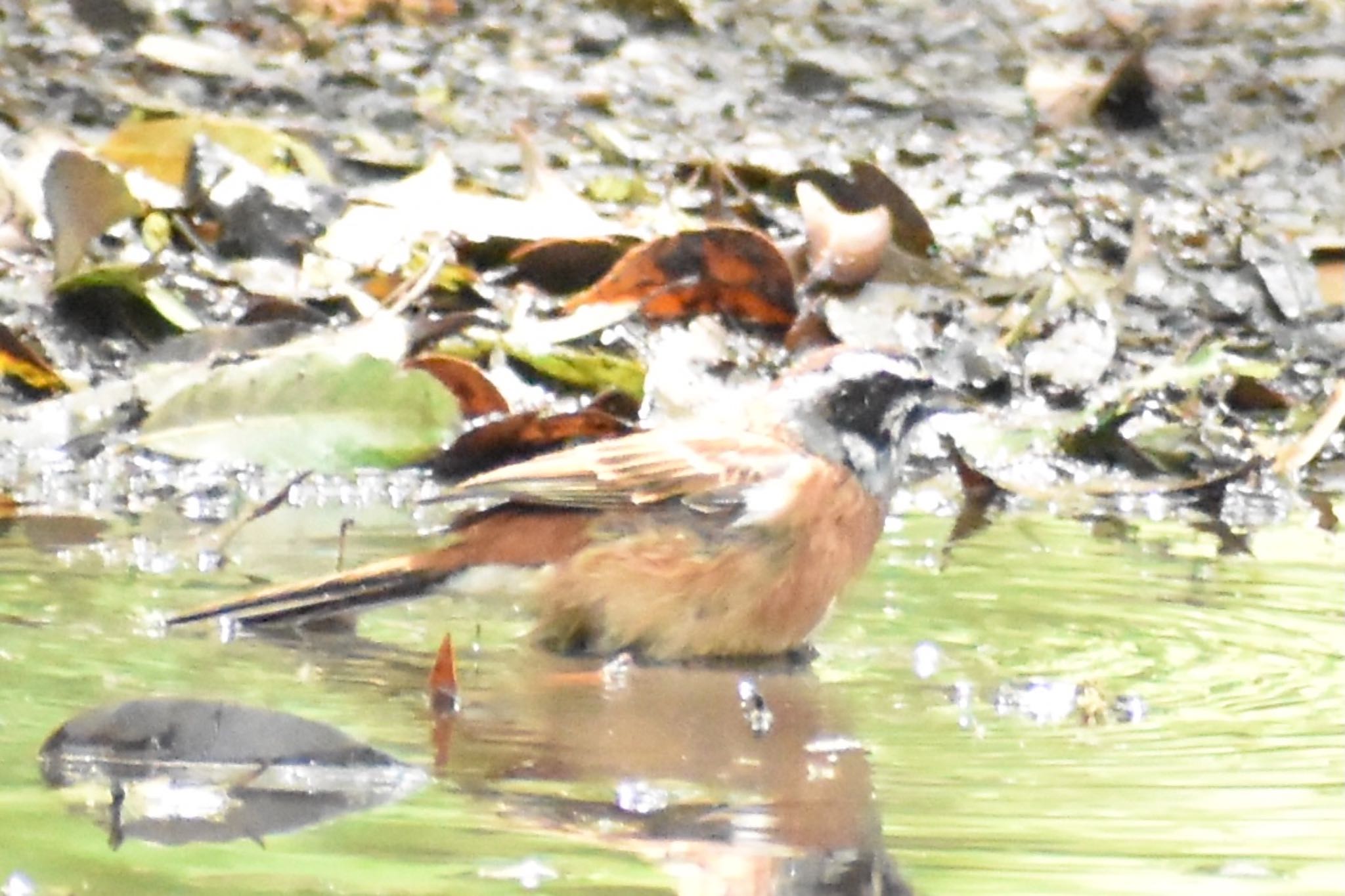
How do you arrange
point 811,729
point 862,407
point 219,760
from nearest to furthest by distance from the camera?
point 219,760
point 811,729
point 862,407

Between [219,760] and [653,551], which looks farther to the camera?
[653,551]

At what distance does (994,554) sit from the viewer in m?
5.13

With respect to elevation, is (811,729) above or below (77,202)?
above

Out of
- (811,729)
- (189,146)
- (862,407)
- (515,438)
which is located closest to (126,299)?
(189,146)

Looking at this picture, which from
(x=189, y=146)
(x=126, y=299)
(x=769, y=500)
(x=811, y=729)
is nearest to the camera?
(x=811, y=729)

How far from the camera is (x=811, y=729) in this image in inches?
147

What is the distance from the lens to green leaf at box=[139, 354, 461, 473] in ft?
17.4

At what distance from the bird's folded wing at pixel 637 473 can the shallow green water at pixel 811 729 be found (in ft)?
0.82

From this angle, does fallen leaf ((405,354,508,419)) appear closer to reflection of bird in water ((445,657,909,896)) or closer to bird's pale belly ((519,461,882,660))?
bird's pale belly ((519,461,882,660))

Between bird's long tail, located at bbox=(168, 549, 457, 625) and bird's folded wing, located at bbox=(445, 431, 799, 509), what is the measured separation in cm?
16

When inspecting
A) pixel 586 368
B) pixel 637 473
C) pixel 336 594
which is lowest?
pixel 586 368

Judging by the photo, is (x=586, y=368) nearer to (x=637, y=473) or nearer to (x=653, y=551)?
(x=637, y=473)

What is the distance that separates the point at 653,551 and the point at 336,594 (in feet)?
1.92

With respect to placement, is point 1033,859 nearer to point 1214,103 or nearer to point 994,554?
point 994,554
